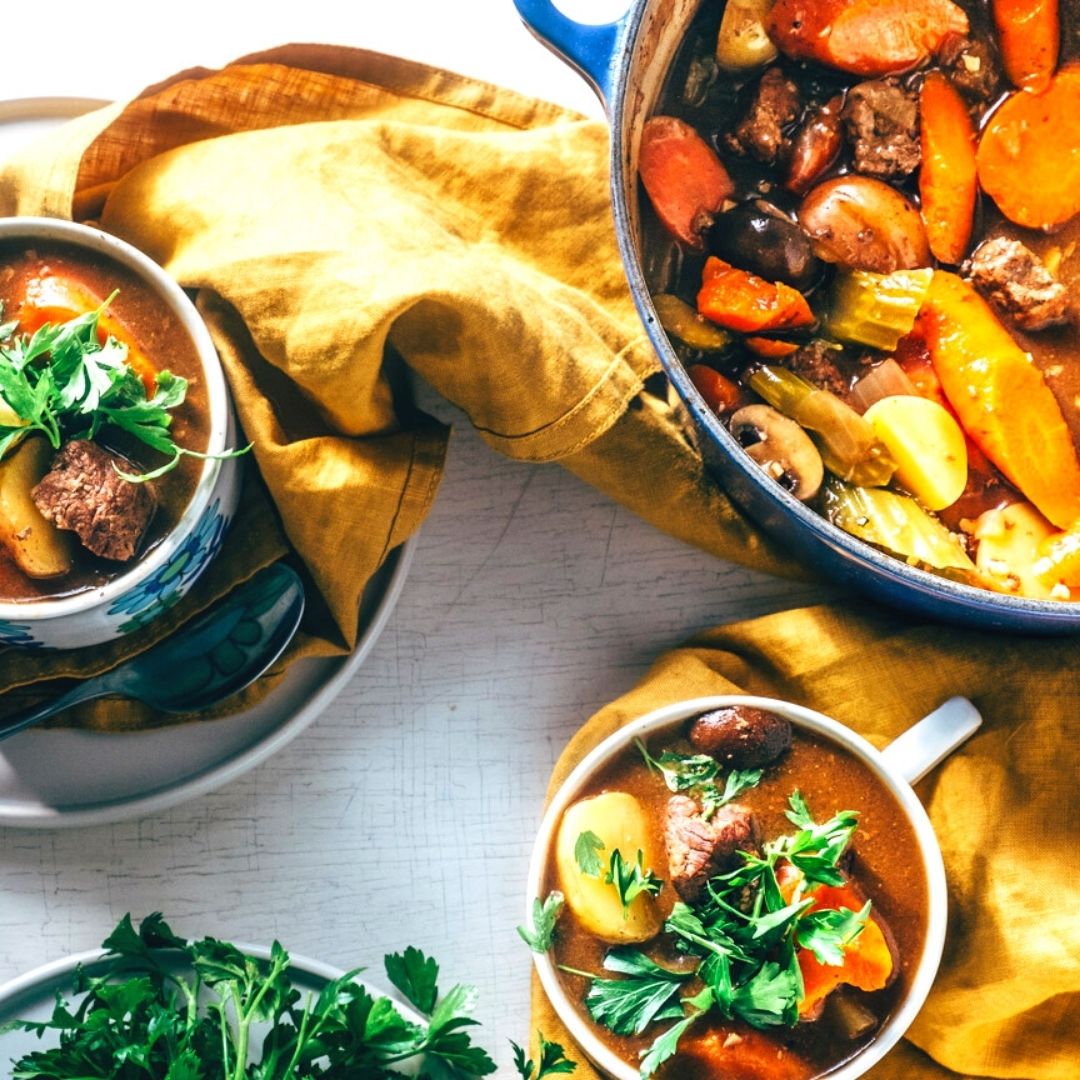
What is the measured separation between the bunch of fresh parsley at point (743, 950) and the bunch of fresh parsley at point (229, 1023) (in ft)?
0.61

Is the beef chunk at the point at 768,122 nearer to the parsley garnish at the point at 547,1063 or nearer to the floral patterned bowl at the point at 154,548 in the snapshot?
the floral patterned bowl at the point at 154,548

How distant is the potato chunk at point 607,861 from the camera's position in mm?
1601

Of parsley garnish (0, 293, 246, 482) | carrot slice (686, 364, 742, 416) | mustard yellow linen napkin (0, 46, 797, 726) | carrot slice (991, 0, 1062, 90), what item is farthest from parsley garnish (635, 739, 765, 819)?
carrot slice (991, 0, 1062, 90)

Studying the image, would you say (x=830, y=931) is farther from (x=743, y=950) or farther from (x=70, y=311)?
(x=70, y=311)

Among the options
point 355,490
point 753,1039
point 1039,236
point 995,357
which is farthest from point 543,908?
point 1039,236

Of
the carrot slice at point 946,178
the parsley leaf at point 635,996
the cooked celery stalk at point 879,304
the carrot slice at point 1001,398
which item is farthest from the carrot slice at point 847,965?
the carrot slice at point 946,178

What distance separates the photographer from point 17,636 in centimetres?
142

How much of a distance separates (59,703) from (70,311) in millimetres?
429

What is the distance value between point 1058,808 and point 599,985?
60 cm

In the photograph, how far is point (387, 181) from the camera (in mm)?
1637

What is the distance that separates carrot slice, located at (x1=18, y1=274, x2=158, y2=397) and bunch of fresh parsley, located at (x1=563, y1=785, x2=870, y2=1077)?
790mm

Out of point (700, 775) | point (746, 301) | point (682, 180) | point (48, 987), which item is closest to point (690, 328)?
point (746, 301)

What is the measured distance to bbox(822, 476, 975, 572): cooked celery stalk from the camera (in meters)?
1.60

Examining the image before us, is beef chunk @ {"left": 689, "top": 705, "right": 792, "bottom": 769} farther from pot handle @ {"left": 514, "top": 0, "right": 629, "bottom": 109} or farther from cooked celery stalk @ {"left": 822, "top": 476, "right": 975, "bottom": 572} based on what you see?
pot handle @ {"left": 514, "top": 0, "right": 629, "bottom": 109}
